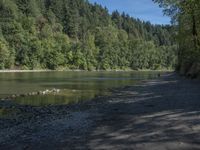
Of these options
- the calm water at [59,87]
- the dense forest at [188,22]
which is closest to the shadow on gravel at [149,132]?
the calm water at [59,87]

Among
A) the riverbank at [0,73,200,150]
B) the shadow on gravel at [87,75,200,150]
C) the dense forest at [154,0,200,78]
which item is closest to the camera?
the shadow on gravel at [87,75,200,150]

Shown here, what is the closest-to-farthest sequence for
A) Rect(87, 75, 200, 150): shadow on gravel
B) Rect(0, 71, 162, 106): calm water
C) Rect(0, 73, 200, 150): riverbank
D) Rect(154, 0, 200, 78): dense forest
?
1. Rect(87, 75, 200, 150): shadow on gravel
2. Rect(0, 73, 200, 150): riverbank
3. Rect(0, 71, 162, 106): calm water
4. Rect(154, 0, 200, 78): dense forest

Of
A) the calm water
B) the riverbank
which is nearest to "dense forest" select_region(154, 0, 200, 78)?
the calm water

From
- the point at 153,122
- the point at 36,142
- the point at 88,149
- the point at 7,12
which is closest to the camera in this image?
the point at 88,149

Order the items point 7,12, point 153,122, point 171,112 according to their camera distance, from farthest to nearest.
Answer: point 7,12, point 171,112, point 153,122

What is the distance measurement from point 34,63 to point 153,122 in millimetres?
146663

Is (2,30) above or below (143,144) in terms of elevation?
above

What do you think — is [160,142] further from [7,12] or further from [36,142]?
[7,12]

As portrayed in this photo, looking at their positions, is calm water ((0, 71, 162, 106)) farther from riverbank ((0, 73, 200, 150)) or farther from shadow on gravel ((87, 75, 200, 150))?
shadow on gravel ((87, 75, 200, 150))

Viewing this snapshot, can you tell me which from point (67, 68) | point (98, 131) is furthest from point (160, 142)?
point (67, 68)

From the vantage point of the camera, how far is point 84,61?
195 m

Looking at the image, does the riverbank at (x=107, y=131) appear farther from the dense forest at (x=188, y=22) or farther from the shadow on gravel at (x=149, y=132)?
the dense forest at (x=188, y=22)

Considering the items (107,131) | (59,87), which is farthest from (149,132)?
(59,87)

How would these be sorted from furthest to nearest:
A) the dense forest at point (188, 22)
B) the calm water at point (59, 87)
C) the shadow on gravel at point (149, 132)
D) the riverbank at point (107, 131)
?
the dense forest at point (188, 22)
the calm water at point (59, 87)
the riverbank at point (107, 131)
the shadow on gravel at point (149, 132)
